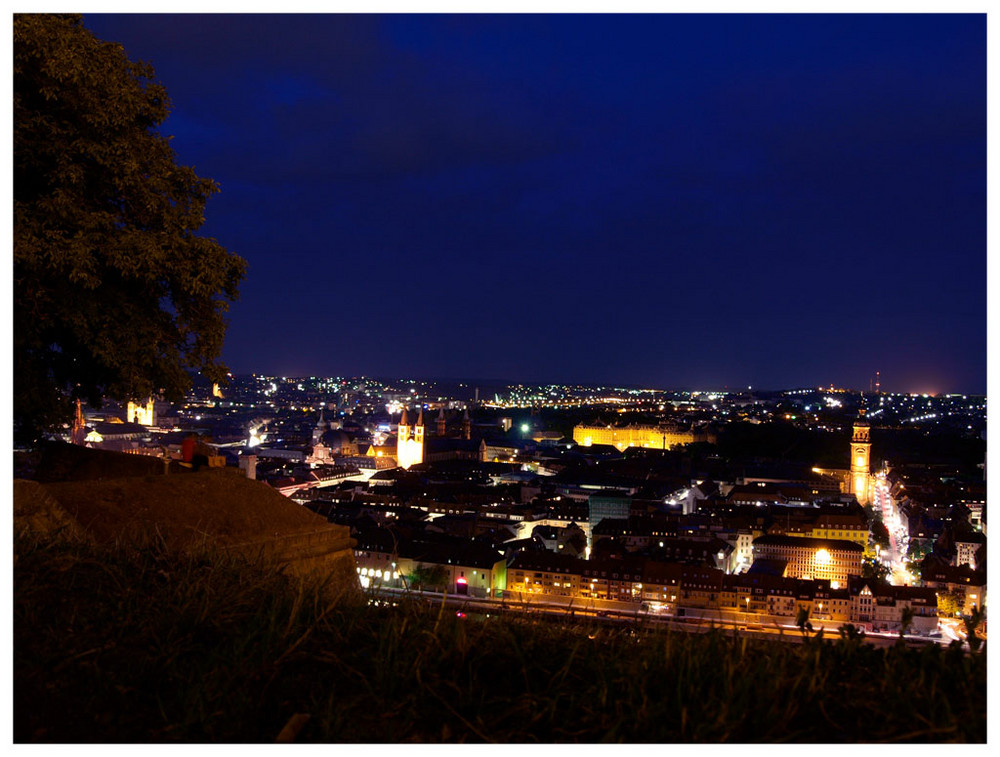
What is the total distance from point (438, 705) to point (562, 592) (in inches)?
986

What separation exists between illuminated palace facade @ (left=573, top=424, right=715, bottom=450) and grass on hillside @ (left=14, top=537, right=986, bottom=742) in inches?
3932

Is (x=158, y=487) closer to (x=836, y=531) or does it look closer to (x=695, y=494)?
(x=836, y=531)

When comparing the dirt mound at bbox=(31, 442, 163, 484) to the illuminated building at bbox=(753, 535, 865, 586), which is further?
the illuminated building at bbox=(753, 535, 865, 586)

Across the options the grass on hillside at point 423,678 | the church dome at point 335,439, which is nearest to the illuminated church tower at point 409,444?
the church dome at point 335,439

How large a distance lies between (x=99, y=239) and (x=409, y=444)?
71556 millimetres

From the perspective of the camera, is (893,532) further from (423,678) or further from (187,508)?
(423,678)

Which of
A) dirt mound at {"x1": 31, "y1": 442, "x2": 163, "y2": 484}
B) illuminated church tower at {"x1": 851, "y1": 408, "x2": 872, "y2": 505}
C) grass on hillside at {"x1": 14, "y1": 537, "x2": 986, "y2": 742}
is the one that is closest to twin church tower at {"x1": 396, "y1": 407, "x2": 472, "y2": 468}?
illuminated church tower at {"x1": 851, "y1": 408, "x2": 872, "y2": 505}

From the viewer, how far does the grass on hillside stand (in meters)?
2.43

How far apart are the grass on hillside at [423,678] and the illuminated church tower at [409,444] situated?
73043mm

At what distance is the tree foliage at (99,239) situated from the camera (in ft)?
17.8

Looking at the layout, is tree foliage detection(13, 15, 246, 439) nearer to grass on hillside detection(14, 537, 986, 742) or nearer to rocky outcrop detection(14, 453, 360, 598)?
rocky outcrop detection(14, 453, 360, 598)

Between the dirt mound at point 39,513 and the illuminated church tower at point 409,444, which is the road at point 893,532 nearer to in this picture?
the dirt mound at point 39,513

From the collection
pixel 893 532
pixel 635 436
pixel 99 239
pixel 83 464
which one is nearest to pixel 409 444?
pixel 635 436
